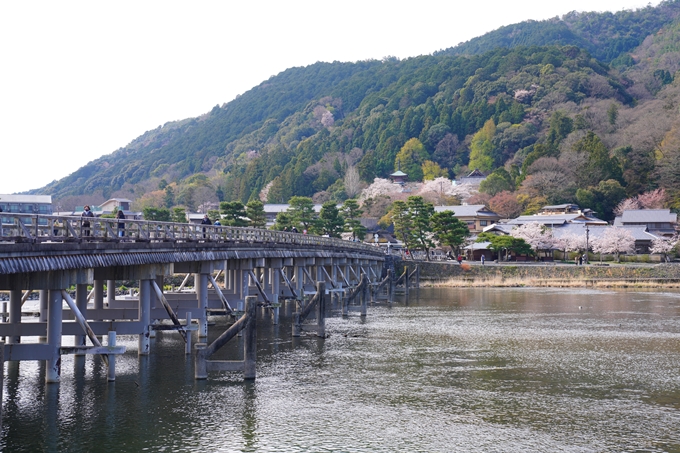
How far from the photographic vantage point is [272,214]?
111188 millimetres

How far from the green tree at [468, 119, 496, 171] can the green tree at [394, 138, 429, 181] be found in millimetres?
8396

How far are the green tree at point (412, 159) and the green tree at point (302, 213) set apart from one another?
53.2 metres

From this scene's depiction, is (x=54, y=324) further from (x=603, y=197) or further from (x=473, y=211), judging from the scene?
(x=603, y=197)

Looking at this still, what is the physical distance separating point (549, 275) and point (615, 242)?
39.6 feet

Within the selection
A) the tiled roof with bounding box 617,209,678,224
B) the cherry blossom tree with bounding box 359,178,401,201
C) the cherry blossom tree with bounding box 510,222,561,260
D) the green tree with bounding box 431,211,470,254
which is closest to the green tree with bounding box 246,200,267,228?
the green tree with bounding box 431,211,470,254

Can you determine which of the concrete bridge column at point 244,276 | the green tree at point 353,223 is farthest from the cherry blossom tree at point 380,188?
the concrete bridge column at point 244,276

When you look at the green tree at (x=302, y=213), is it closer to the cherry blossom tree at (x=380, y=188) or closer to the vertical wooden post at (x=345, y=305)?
the cherry blossom tree at (x=380, y=188)

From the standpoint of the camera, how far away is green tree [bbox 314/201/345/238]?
79.6 metres

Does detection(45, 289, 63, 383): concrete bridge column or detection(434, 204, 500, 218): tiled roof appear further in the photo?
detection(434, 204, 500, 218): tiled roof

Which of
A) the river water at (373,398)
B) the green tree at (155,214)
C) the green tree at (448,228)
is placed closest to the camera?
the river water at (373,398)

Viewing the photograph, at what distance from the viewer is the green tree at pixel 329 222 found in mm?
79562

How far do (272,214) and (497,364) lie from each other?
287 feet

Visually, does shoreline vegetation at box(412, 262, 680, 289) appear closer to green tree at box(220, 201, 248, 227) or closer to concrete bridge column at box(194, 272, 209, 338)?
green tree at box(220, 201, 248, 227)

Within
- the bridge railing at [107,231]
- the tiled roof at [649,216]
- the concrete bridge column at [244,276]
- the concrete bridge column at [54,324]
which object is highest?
the tiled roof at [649,216]
